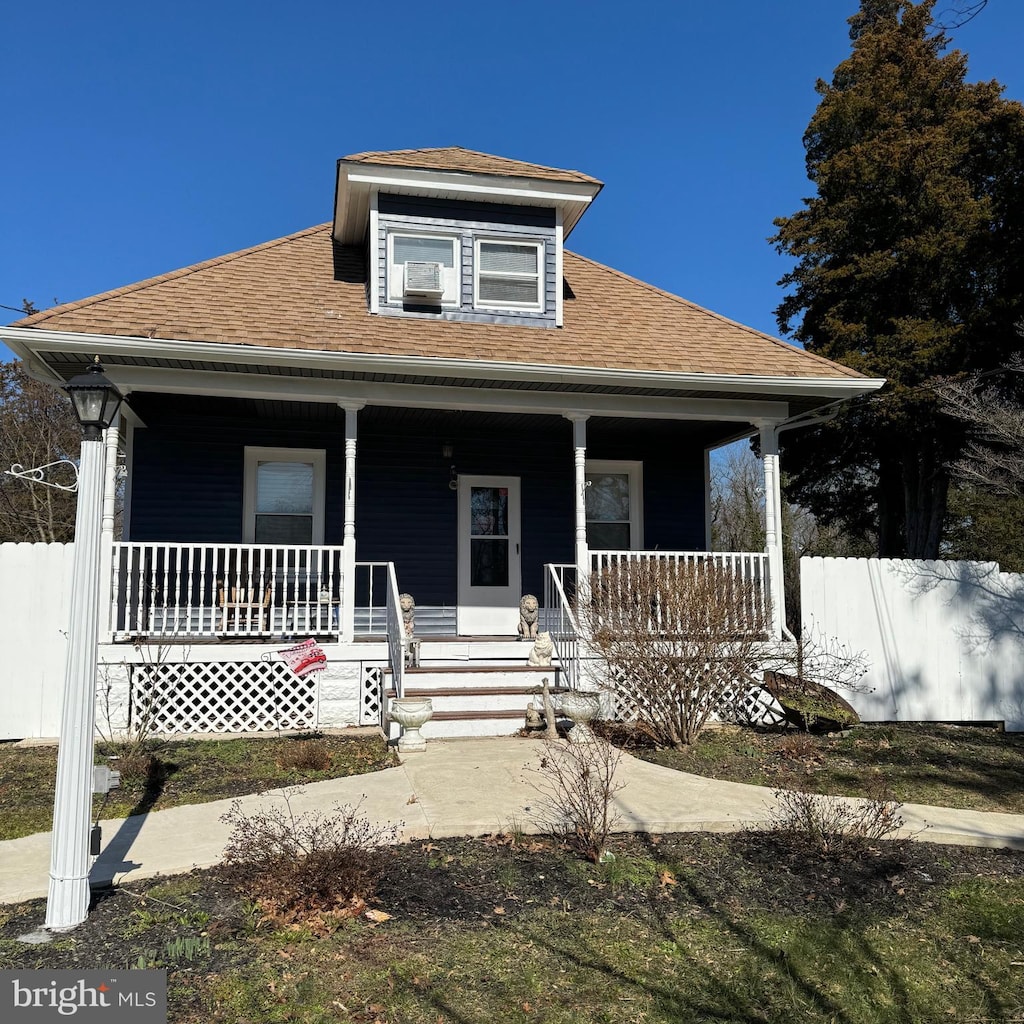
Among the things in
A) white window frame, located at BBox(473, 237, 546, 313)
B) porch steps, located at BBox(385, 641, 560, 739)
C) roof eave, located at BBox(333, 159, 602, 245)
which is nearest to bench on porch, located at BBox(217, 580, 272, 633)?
porch steps, located at BBox(385, 641, 560, 739)

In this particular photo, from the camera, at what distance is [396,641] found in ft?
30.3

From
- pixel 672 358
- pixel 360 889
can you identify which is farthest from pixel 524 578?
pixel 360 889

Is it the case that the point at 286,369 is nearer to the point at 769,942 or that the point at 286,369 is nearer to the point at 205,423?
the point at 205,423

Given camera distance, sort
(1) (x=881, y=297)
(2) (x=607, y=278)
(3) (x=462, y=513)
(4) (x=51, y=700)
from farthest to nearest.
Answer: (1) (x=881, y=297) → (2) (x=607, y=278) → (3) (x=462, y=513) → (4) (x=51, y=700)

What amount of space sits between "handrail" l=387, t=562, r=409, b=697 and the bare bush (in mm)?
1940

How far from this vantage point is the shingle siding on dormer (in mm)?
11109

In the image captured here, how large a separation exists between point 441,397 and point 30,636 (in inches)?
199

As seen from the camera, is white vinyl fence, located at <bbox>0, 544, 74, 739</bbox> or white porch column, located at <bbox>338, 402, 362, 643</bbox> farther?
white porch column, located at <bbox>338, 402, 362, 643</bbox>

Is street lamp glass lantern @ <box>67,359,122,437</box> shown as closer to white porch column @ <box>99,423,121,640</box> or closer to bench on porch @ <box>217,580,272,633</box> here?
white porch column @ <box>99,423,121,640</box>

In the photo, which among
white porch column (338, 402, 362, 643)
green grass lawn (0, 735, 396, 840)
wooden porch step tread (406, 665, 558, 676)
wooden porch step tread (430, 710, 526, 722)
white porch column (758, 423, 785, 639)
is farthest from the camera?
white porch column (758, 423, 785, 639)

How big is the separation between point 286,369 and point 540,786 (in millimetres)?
5420

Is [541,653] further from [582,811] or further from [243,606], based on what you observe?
[582,811]

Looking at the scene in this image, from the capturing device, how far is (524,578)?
1228 centimetres

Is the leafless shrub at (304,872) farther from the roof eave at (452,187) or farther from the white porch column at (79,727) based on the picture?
the roof eave at (452,187)
